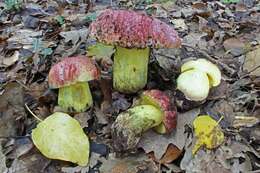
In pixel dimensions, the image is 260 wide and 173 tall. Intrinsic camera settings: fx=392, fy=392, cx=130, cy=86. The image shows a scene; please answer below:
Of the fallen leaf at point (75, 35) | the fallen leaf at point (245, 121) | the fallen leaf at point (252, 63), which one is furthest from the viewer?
the fallen leaf at point (75, 35)

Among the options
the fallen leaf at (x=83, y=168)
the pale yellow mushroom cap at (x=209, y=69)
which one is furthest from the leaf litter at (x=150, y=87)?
Answer: the pale yellow mushroom cap at (x=209, y=69)

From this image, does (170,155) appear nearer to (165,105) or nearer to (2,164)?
(165,105)

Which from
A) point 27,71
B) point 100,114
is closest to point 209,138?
point 100,114

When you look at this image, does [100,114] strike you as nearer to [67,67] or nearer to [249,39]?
[67,67]

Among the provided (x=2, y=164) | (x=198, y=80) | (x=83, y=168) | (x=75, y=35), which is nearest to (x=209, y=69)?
(x=198, y=80)

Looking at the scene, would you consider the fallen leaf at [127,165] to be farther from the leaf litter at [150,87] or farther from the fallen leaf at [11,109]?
the fallen leaf at [11,109]

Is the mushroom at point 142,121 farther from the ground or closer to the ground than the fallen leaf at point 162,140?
farther from the ground

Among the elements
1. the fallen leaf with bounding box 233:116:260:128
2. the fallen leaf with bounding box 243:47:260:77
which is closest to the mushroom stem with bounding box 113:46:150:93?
the fallen leaf with bounding box 233:116:260:128
